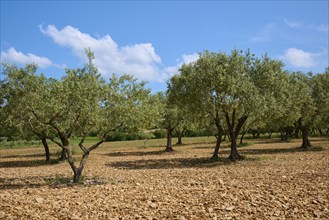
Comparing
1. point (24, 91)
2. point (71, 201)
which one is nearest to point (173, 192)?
point (71, 201)

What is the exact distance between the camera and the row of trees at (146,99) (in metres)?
19.3

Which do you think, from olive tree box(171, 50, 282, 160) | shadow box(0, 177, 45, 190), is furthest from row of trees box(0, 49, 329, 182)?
shadow box(0, 177, 45, 190)

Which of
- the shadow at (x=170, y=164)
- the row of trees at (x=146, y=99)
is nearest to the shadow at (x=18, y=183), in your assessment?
the row of trees at (x=146, y=99)

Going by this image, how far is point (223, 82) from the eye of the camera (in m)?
28.2

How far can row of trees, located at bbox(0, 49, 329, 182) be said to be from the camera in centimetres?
1933

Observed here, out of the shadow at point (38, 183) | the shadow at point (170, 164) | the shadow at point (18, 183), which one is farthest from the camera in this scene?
the shadow at point (170, 164)

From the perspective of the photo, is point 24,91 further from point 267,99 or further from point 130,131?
point 267,99

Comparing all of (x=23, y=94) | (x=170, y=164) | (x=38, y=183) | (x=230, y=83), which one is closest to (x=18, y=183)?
(x=38, y=183)

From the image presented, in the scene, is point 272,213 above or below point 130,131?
below

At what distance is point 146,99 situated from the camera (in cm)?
2048

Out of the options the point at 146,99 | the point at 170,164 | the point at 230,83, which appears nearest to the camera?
the point at 146,99

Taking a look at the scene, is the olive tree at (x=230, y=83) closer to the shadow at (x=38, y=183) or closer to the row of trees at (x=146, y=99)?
the row of trees at (x=146, y=99)

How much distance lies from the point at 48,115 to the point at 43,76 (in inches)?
352

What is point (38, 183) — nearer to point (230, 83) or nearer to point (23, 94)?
point (23, 94)
